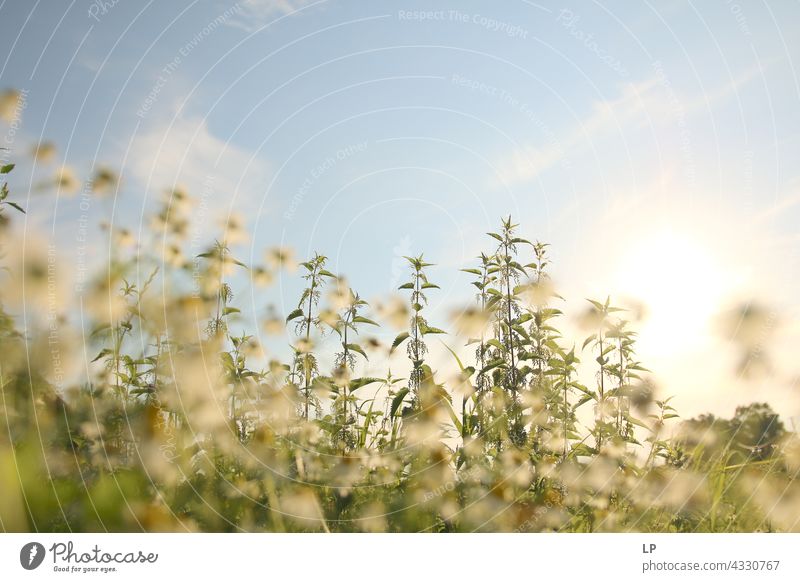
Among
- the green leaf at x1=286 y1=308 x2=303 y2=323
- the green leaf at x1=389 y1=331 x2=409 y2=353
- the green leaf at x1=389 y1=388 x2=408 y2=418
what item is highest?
the green leaf at x1=286 y1=308 x2=303 y2=323

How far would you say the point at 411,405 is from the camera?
2650 millimetres

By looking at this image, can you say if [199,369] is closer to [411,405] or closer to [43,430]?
[43,430]

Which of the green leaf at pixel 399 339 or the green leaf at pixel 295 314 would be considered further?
the green leaf at pixel 295 314
